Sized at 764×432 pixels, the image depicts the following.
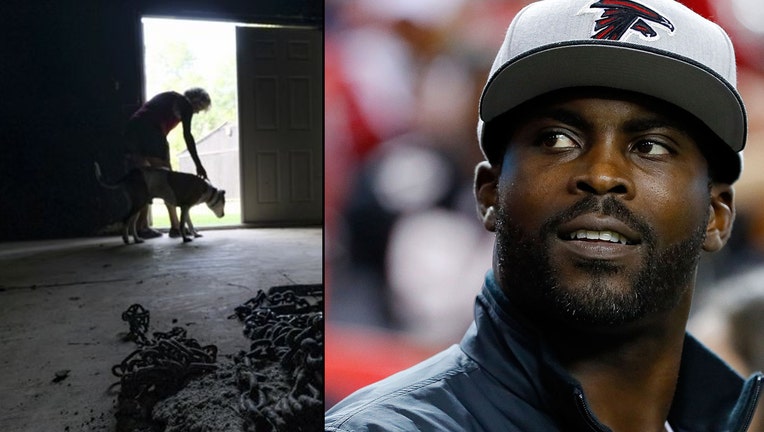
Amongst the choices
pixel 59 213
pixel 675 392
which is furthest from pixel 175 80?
pixel 675 392

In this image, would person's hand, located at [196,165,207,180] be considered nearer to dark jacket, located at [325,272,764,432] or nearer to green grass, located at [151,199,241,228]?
green grass, located at [151,199,241,228]

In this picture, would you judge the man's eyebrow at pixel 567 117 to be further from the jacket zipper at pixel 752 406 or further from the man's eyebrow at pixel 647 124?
the jacket zipper at pixel 752 406

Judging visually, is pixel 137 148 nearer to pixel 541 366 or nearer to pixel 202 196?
pixel 202 196

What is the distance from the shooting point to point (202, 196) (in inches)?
67.4

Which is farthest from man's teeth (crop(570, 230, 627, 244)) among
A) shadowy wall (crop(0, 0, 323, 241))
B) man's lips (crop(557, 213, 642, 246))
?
shadowy wall (crop(0, 0, 323, 241))

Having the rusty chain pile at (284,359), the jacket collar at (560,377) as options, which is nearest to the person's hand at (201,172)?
the rusty chain pile at (284,359)

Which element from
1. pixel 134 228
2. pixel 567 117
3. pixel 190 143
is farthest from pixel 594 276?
pixel 134 228

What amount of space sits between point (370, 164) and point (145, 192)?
67cm

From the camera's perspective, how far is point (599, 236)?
3.55 ft

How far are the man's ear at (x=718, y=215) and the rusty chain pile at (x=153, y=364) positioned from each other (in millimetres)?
1348

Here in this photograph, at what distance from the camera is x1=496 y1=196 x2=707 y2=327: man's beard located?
108 cm

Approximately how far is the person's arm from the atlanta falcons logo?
3.51 ft

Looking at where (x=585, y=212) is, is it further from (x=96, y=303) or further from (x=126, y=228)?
(x=96, y=303)

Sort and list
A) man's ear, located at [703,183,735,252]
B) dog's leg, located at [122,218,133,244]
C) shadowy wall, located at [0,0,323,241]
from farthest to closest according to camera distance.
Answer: dog's leg, located at [122,218,133,244] < shadowy wall, located at [0,0,323,241] < man's ear, located at [703,183,735,252]
